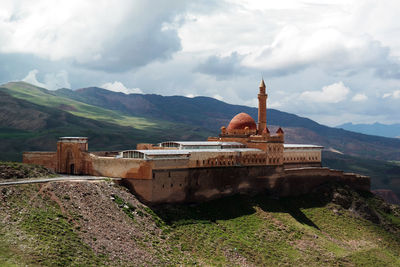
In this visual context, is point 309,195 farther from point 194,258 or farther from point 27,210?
point 27,210

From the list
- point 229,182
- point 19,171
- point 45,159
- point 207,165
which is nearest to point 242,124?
point 229,182

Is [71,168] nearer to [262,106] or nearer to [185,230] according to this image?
[185,230]

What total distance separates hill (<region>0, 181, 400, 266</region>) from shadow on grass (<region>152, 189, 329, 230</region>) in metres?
0.14

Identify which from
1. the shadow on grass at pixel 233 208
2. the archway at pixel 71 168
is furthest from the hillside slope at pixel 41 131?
the shadow on grass at pixel 233 208

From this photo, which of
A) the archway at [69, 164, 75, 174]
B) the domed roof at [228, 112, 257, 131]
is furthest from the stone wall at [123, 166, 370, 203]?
the archway at [69, 164, 75, 174]

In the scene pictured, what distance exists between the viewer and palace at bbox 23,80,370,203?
4738cm

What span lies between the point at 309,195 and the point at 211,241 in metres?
24.7

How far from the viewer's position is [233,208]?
52.8 meters

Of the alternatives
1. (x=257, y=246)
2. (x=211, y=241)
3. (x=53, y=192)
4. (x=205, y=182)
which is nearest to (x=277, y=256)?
(x=257, y=246)

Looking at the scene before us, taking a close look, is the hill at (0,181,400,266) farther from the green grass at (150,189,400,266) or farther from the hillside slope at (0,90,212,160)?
the hillside slope at (0,90,212,160)

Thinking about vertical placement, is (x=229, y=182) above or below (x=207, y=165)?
below

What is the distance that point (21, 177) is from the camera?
147 feet

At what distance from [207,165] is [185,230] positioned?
35.6 ft

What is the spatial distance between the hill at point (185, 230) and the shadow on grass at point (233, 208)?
14cm
